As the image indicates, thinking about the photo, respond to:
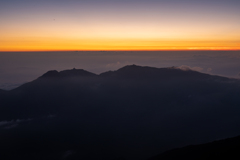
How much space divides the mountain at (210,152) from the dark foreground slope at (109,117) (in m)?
24.5

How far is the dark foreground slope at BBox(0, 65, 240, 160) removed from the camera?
292 ft

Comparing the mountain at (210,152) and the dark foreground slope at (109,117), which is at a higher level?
the mountain at (210,152)

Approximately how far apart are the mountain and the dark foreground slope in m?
24.5

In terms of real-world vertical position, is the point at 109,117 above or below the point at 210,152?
below

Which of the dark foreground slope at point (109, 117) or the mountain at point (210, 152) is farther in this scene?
the dark foreground slope at point (109, 117)

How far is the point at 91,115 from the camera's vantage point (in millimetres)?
138750

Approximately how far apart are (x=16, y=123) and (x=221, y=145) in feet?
397

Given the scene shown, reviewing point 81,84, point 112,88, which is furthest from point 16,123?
point 112,88

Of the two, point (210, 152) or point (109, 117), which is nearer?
point (210, 152)

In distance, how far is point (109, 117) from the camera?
135 m

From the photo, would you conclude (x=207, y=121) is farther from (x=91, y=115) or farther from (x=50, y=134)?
(x=50, y=134)

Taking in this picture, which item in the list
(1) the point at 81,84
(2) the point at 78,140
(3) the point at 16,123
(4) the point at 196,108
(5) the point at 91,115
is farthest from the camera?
(1) the point at 81,84

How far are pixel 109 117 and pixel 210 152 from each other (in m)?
91.4

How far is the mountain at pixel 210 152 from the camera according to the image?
46.5m
